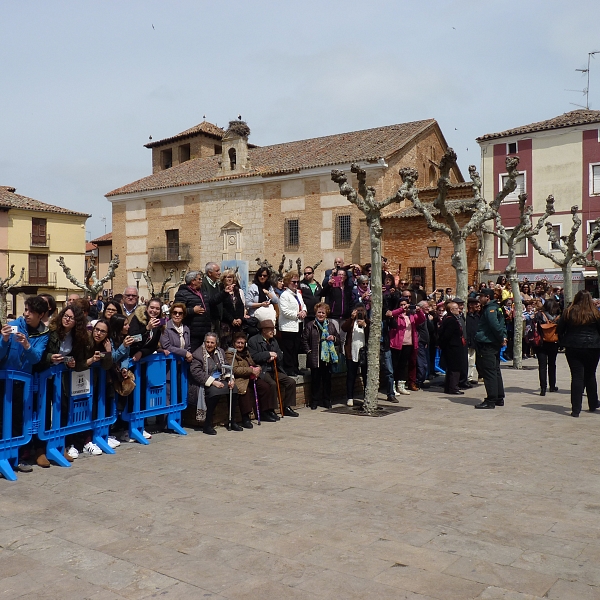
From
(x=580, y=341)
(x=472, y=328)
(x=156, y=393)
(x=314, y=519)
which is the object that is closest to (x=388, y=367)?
(x=472, y=328)

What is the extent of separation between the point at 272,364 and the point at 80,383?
2.97m

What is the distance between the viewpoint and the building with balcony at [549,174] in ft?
102

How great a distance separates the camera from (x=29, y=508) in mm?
5012

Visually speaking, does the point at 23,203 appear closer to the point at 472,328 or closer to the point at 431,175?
the point at 431,175

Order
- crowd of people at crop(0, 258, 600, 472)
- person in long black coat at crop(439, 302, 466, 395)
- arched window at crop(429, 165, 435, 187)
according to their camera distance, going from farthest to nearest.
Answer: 1. arched window at crop(429, 165, 435, 187)
2. person in long black coat at crop(439, 302, 466, 395)
3. crowd of people at crop(0, 258, 600, 472)

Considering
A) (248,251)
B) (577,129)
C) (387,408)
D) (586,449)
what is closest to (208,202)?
(248,251)

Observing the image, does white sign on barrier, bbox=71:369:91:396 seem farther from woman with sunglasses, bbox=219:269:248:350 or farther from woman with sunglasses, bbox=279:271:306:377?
woman with sunglasses, bbox=279:271:306:377

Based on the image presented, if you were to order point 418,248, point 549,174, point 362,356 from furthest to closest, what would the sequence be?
point 549,174, point 418,248, point 362,356

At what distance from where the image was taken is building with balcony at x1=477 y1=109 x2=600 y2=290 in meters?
30.9

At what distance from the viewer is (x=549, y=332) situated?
34.7 ft

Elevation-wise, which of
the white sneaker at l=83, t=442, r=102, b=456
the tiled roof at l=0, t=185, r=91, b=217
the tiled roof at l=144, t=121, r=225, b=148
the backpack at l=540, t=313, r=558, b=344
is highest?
the tiled roof at l=144, t=121, r=225, b=148

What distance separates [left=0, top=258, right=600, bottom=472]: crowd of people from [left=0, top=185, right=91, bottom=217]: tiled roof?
1484 inches

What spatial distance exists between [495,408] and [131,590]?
283 inches

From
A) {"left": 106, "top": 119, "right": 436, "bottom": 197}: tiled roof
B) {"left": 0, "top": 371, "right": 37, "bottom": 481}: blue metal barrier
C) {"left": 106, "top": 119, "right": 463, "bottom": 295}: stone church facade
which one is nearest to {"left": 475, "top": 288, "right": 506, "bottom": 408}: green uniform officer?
{"left": 0, "top": 371, "right": 37, "bottom": 481}: blue metal barrier
